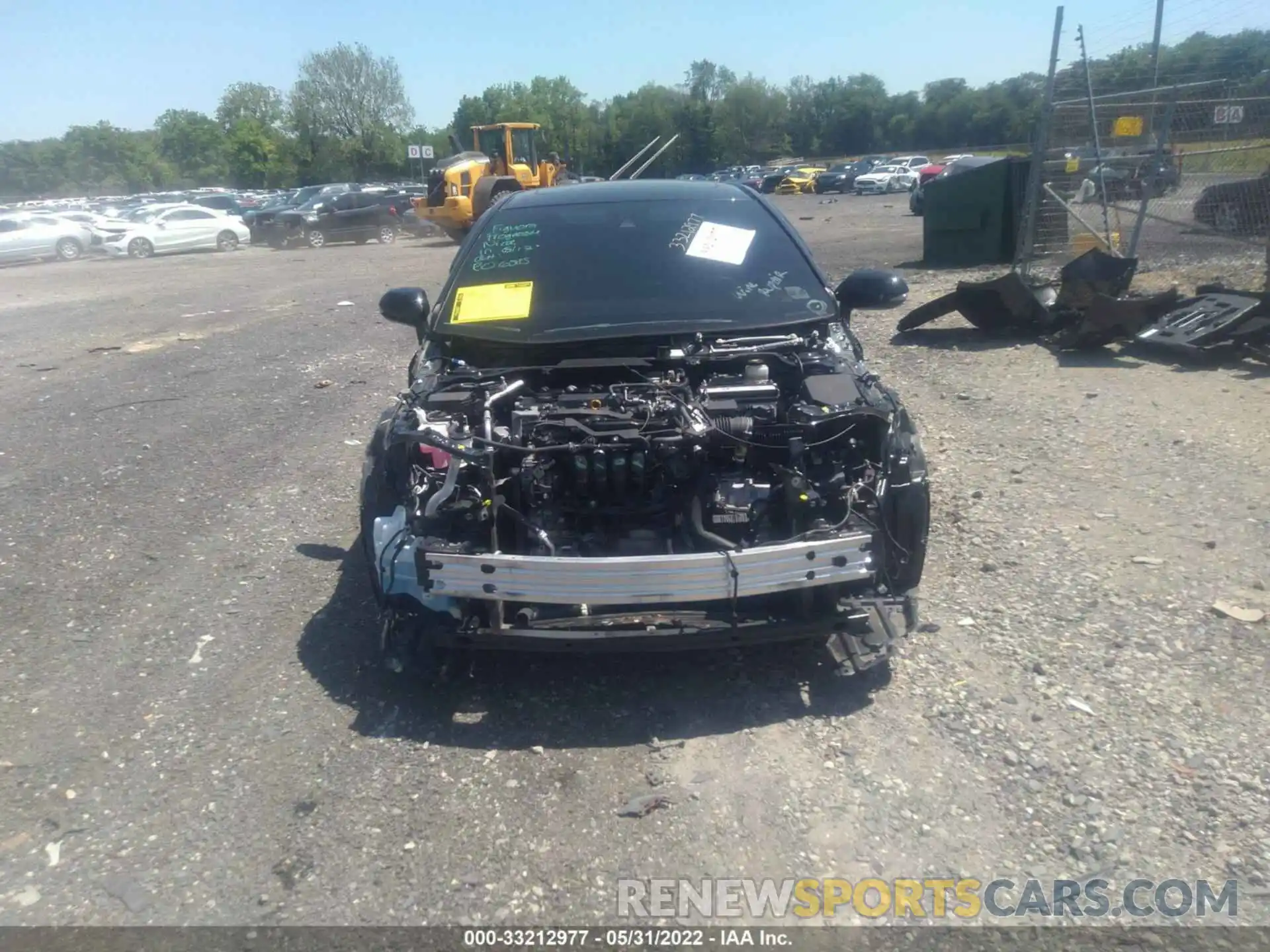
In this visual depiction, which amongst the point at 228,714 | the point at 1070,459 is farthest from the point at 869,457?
the point at 1070,459

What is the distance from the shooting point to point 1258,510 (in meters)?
5.21

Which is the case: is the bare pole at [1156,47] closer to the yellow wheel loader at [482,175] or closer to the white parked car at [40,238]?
the yellow wheel loader at [482,175]

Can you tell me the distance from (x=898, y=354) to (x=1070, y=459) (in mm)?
3710

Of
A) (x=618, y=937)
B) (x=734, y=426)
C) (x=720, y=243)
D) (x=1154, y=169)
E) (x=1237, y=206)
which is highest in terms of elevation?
(x=1154, y=169)

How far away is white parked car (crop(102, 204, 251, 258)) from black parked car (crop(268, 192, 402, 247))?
1478mm

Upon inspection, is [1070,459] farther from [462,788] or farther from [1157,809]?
[462,788]

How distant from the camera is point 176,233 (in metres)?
29.5

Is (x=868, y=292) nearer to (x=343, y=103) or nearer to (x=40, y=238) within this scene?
(x=40, y=238)

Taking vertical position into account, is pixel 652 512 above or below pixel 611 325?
below

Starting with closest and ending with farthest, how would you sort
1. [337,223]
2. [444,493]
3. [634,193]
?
[444,493], [634,193], [337,223]

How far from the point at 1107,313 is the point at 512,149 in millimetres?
21247

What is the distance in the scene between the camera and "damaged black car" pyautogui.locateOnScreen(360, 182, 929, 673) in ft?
11.1

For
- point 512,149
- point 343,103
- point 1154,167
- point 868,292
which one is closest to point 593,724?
point 868,292

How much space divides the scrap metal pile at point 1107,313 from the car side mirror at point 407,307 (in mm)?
6344
